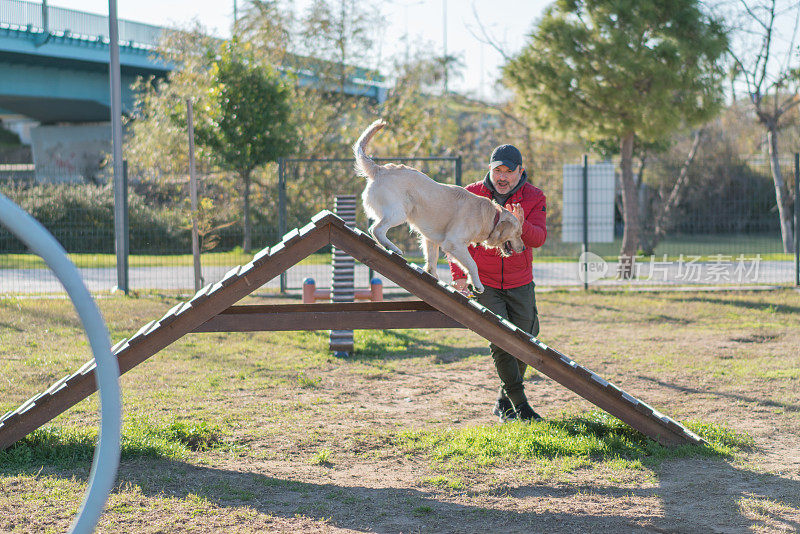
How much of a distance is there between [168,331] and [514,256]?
2.82 meters

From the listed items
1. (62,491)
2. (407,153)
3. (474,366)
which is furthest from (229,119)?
(62,491)

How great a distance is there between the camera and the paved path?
51.9ft

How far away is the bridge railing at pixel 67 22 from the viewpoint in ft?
90.9

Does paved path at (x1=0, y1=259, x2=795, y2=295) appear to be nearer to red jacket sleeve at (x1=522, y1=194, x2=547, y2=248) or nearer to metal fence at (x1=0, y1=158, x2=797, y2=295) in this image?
metal fence at (x1=0, y1=158, x2=797, y2=295)

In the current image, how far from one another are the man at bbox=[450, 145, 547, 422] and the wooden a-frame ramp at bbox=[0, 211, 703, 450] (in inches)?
30.4

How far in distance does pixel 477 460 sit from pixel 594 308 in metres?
8.40

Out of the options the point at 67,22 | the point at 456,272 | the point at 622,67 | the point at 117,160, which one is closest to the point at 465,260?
the point at 456,272

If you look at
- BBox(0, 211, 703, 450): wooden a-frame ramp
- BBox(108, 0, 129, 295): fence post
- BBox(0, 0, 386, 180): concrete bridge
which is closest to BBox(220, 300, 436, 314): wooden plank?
BBox(0, 211, 703, 450): wooden a-frame ramp

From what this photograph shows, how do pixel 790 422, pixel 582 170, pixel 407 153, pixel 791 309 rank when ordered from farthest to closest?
pixel 407 153
pixel 582 170
pixel 791 309
pixel 790 422

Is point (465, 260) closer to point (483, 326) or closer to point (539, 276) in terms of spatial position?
point (483, 326)

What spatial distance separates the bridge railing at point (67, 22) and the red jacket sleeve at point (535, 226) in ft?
86.3

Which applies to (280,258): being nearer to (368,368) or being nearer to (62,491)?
(62,491)

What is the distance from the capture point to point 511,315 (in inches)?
250

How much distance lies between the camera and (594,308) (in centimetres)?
1328
